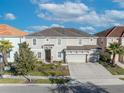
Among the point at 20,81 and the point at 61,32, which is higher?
Result: the point at 61,32

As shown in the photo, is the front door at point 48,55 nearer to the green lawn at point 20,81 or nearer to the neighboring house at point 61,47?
the neighboring house at point 61,47

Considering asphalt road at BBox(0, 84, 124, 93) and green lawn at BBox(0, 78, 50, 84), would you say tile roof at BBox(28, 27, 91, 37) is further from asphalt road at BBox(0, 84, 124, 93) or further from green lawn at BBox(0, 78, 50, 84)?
asphalt road at BBox(0, 84, 124, 93)

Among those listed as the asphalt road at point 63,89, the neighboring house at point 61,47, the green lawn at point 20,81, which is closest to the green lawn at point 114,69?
the neighboring house at point 61,47

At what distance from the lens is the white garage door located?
46.0 m

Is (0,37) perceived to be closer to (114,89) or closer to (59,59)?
(59,59)

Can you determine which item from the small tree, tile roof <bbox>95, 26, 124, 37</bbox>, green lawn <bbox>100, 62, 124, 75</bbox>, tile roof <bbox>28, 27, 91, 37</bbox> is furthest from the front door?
the small tree

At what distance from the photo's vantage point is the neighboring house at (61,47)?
151ft

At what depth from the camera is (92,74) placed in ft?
116

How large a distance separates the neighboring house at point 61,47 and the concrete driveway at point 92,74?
282 cm

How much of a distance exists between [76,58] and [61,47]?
143 inches

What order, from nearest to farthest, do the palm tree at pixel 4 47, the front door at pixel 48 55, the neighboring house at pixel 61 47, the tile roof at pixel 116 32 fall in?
the palm tree at pixel 4 47, the neighboring house at pixel 61 47, the front door at pixel 48 55, the tile roof at pixel 116 32

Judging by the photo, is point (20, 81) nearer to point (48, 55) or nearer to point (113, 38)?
point (48, 55)

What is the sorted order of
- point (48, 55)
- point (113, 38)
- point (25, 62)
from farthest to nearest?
point (113, 38) < point (48, 55) < point (25, 62)

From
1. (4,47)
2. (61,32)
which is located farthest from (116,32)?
(4,47)
